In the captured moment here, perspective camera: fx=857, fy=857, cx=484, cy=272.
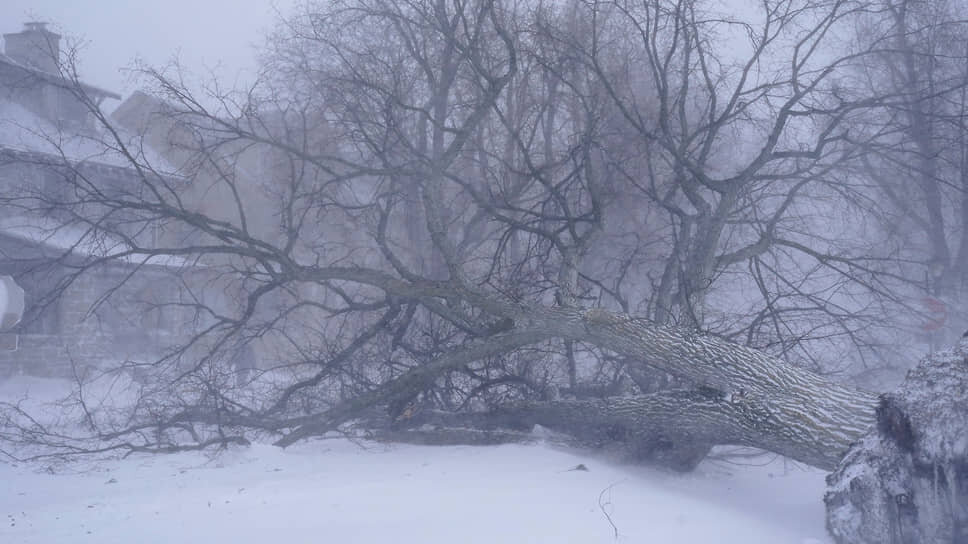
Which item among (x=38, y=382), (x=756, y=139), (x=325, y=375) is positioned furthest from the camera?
(x=38, y=382)

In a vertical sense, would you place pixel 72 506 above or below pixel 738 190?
below

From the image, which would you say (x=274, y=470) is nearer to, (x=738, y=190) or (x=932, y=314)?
(x=738, y=190)

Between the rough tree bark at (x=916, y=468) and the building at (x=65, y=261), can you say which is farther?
the building at (x=65, y=261)

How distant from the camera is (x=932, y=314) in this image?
12.2 metres

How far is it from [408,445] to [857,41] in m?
8.54

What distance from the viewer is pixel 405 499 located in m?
5.71

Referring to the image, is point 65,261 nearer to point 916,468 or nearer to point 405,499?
point 405,499

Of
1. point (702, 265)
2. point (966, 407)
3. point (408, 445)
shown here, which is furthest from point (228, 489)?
point (702, 265)

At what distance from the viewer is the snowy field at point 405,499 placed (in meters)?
4.98

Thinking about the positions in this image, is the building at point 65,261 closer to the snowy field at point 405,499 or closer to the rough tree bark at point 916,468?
the snowy field at point 405,499

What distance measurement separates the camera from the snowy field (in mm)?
4984

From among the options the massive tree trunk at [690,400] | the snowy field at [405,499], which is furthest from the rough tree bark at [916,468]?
the massive tree trunk at [690,400]

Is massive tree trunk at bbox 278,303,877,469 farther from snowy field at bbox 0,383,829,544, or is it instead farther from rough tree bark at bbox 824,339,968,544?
rough tree bark at bbox 824,339,968,544

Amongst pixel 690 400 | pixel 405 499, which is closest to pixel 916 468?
pixel 690 400
